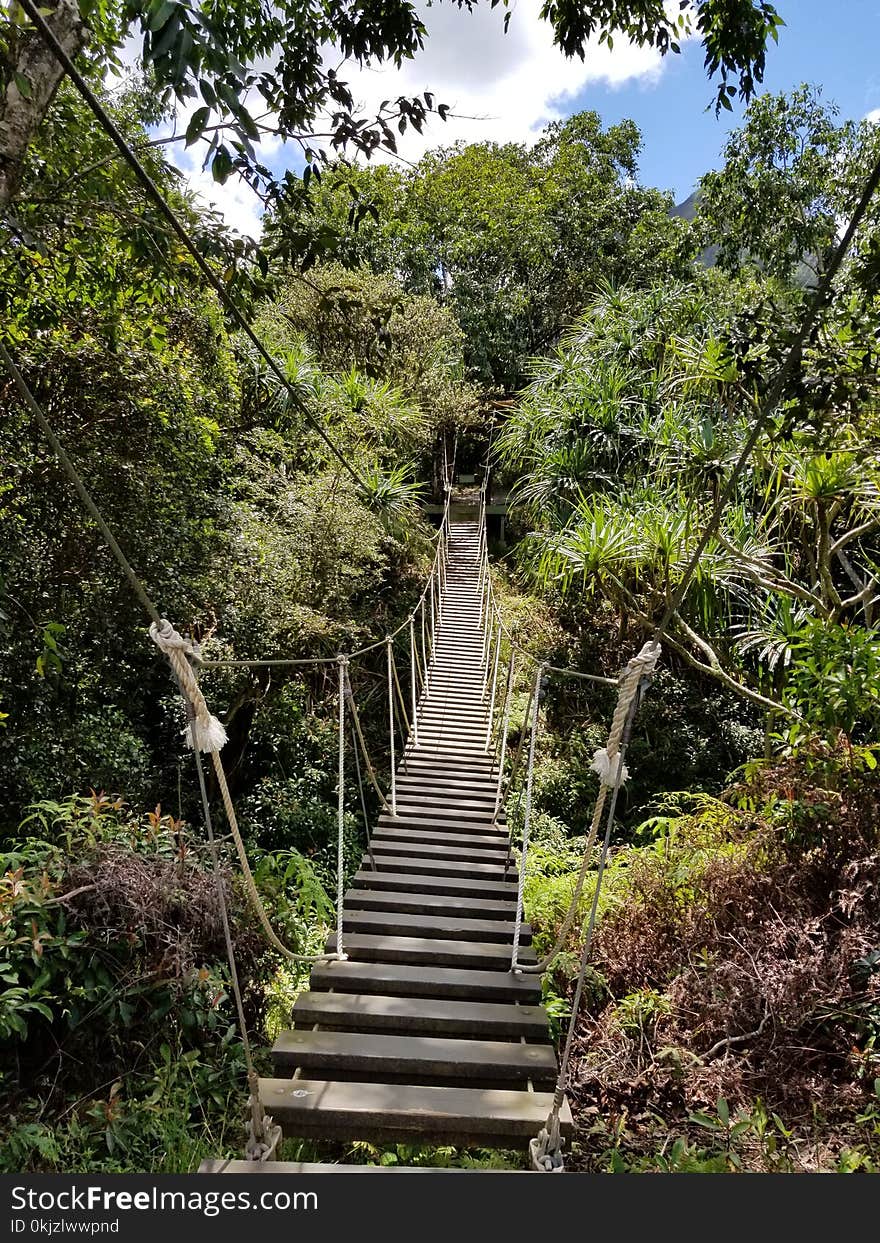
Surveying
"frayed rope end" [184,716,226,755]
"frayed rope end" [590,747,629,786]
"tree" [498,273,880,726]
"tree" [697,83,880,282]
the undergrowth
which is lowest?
the undergrowth

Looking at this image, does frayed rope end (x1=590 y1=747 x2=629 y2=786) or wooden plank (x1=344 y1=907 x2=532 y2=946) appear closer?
frayed rope end (x1=590 y1=747 x2=629 y2=786)

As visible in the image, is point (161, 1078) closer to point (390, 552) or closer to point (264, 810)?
point (264, 810)

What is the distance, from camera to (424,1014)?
182 centimetres

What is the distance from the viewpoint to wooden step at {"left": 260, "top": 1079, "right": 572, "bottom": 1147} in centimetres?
144

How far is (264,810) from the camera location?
4.95 metres

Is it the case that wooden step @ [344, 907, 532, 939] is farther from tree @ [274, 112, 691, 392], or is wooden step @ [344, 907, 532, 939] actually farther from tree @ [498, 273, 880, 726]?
tree @ [274, 112, 691, 392]

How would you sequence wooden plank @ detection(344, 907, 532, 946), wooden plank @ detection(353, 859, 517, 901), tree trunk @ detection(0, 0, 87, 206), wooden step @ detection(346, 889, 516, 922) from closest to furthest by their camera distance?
tree trunk @ detection(0, 0, 87, 206) → wooden plank @ detection(344, 907, 532, 946) → wooden step @ detection(346, 889, 516, 922) → wooden plank @ detection(353, 859, 517, 901)

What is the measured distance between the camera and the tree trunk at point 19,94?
1.79 meters

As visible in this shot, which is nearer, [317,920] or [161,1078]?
[161,1078]

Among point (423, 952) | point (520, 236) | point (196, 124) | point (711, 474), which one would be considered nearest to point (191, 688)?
point (196, 124)

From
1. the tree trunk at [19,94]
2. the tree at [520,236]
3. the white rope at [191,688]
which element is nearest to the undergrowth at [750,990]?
the white rope at [191,688]

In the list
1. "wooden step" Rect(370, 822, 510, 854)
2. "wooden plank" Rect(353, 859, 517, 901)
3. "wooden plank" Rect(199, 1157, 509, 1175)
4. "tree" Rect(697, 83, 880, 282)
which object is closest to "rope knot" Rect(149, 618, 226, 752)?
"wooden plank" Rect(199, 1157, 509, 1175)

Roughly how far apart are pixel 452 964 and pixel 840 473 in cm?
279

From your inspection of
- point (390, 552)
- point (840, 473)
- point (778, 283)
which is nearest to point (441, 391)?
point (390, 552)
